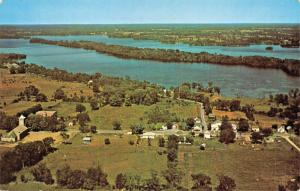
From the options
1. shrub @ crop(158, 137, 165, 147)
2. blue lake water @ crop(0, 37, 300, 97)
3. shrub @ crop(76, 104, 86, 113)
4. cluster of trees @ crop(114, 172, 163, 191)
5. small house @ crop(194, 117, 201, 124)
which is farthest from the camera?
shrub @ crop(76, 104, 86, 113)

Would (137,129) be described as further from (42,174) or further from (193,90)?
(42,174)

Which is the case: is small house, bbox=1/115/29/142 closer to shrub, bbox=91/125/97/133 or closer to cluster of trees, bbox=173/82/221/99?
shrub, bbox=91/125/97/133

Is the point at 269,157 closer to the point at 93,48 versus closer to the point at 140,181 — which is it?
the point at 140,181

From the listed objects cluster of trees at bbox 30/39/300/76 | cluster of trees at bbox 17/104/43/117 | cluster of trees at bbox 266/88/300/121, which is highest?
cluster of trees at bbox 30/39/300/76

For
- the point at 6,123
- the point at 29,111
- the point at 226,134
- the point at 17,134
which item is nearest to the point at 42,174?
the point at 17,134

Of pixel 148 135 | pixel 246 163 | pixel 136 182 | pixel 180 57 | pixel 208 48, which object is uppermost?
pixel 208 48

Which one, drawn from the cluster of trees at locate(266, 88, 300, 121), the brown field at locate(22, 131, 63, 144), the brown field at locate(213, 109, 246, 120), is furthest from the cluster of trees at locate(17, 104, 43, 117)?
the cluster of trees at locate(266, 88, 300, 121)
